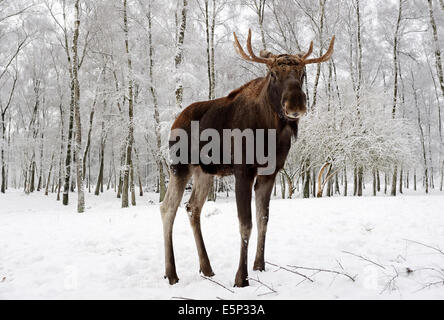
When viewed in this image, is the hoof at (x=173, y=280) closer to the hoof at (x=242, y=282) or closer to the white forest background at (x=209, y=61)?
the hoof at (x=242, y=282)

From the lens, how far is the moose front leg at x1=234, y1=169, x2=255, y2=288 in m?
2.64

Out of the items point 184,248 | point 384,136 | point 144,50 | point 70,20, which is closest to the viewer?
point 184,248

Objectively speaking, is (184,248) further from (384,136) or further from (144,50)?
(144,50)

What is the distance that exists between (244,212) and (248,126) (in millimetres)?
865

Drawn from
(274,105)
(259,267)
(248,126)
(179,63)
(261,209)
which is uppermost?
(179,63)

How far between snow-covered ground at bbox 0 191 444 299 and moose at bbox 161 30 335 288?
38cm

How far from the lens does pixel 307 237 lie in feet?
16.1

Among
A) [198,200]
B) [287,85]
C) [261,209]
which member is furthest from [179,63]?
[287,85]

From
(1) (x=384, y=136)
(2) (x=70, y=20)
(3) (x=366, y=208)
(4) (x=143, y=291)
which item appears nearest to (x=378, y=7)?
(1) (x=384, y=136)

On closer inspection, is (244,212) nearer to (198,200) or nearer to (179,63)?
(198,200)

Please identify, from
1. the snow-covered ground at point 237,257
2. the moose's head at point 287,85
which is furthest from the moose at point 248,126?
the snow-covered ground at point 237,257

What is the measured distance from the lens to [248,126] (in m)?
2.85

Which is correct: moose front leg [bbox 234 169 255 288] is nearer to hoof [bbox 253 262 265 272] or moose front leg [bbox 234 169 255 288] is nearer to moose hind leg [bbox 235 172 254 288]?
moose hind leg [bbox 235 172 254 288]
